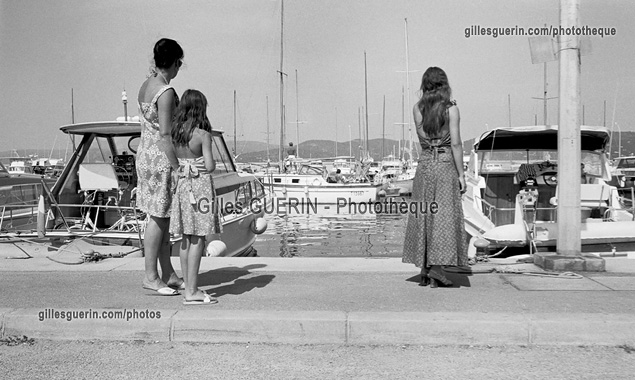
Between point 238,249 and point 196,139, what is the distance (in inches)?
259

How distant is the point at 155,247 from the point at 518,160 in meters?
9.90

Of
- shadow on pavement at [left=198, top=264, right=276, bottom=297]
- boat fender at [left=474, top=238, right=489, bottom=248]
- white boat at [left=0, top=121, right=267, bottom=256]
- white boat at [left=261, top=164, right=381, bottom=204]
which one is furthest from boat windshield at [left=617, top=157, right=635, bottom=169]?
shadow on pavement at [left=198, top=264, right=276, bottom=297]

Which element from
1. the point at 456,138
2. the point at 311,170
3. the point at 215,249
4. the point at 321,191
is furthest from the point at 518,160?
the point at 311,170

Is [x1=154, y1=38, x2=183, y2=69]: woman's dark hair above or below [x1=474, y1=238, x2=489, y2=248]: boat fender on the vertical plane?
above

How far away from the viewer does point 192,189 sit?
17.5 ft

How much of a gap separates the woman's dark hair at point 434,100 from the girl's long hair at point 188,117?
2.13 m

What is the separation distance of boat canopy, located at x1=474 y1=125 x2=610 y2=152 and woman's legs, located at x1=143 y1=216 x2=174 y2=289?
870 cm

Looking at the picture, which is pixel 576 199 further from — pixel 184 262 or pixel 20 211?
pixel 20 211

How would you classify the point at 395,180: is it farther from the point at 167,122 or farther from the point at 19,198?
the point at 167,122

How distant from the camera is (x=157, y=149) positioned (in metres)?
5.53

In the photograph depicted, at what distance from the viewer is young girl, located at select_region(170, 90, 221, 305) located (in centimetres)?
527

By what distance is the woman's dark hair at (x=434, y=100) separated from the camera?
5945 mm

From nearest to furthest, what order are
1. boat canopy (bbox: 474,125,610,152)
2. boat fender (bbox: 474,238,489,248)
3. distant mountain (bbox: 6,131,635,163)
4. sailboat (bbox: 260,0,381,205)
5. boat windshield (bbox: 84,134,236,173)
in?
boat fender (bbox: 474,238,489,248) → boat windshield (bbox: 84,134,236,173) → boat canopy (bbox: 474,125,610,152) → sailboat (bbox: 260,0,381,205) → distant mountain (bbox: 6,131,635,163)

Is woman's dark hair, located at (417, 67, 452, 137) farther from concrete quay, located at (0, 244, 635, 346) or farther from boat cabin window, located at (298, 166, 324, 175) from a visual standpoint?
boat cabin window, located at (298, 166, 324, 175)
